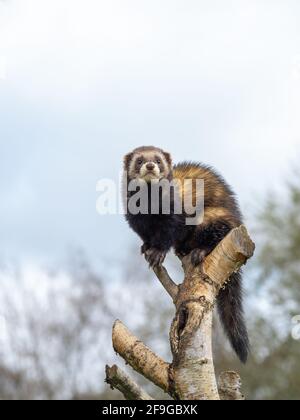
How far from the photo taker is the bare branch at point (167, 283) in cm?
769

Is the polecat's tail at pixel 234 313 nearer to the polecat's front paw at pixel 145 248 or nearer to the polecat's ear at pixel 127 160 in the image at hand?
the polecat's front paw at pixel 145 248

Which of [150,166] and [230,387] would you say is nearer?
[230,387]

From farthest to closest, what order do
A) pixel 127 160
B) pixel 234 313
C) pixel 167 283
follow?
pixel 127 160, pixel 234 313, pixel 167 283

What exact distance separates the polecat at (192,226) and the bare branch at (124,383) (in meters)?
2.17

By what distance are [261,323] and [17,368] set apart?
10.3 meters

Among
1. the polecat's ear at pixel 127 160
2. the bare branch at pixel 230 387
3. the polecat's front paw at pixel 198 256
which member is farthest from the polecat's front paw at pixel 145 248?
the bare branch at pixel 230 387

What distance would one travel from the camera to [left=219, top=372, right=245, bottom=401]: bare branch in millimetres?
6832

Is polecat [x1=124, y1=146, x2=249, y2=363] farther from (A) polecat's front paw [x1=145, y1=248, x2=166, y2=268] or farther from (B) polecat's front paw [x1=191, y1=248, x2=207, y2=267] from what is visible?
(B) polecat's front paw [x1=191, y1=248, x2=207, y2=267]

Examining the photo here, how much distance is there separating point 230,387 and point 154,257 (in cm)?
243

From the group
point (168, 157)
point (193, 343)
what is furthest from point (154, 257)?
point (193, 343)

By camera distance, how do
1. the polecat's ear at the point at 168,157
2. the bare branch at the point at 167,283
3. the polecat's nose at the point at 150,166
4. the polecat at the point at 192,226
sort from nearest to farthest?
the bare branch at the point at 167,283
the polecat at the point at 192,226
the polecat's nose at the point at 150,166
the polecat's ear at the point at 168,157

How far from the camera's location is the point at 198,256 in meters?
8.11

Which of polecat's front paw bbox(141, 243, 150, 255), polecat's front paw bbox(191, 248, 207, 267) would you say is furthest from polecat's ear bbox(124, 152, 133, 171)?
polecat's front paw bbox(191, 248, 207, 267)

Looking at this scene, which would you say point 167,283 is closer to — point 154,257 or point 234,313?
point 154,257
